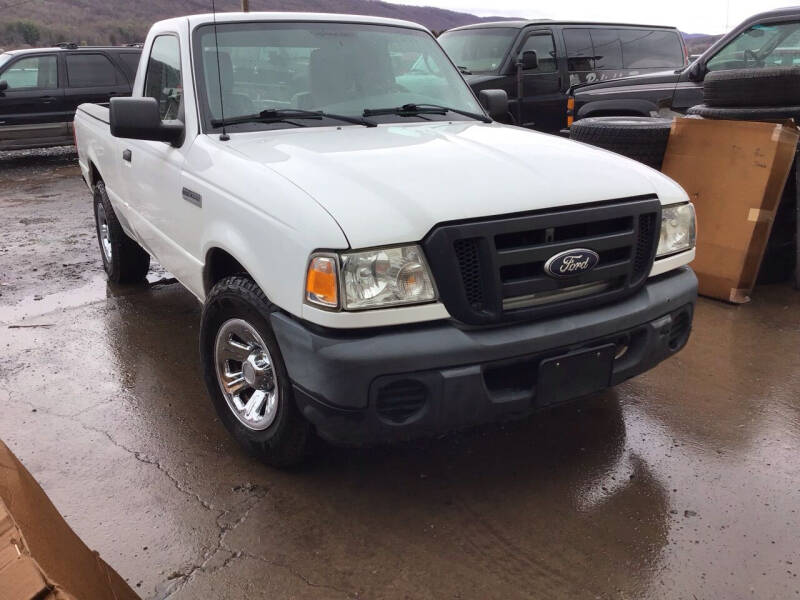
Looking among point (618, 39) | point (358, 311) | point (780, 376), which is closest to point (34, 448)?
point (358, 311)

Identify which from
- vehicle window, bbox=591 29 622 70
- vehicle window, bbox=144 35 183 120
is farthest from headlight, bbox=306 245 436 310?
vehicle window, bbox=591 29 622 70

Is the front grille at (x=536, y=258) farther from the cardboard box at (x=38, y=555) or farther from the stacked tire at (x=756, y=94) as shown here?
the stacked tire at (x=756, y=94)

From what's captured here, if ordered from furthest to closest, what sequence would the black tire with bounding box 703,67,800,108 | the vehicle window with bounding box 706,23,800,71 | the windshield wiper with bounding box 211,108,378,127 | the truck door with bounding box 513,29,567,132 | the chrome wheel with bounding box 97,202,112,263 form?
the truck door with bounding box 513,29,567,132, the vehicle window with bounding box 706,23,800,71, the chrome wheel with bounding box 97,202,112,263, the black tire with bounding box 703,67,800,108, the windshield wiper with bounding box 211,108,378,127

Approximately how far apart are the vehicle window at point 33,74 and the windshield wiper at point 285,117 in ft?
33.6

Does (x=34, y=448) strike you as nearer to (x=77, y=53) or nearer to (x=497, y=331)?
(x=497, y=331)

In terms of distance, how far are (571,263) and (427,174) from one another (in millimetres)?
630

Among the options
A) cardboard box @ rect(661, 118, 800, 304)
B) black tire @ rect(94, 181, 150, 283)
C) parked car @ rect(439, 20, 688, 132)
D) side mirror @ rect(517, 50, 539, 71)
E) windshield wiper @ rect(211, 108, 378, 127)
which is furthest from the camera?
parked car @ rect(439, 20, 688, 132)

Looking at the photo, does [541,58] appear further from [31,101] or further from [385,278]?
[31,101]

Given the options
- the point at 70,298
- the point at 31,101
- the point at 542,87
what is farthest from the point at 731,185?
the point at 31,101

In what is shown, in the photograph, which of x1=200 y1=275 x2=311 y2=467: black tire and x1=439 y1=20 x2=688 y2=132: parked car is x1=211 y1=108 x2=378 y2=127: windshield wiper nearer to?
x1=200 y1=275 x2=311 y2=467: black tire

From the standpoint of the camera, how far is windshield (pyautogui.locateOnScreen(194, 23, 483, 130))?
3504 millimetres

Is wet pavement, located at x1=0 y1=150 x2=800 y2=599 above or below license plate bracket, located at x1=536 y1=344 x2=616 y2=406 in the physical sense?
below

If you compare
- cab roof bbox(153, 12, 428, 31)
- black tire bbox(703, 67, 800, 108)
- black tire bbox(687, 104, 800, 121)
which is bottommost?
black tire bbox(687, 104, 800, 121)

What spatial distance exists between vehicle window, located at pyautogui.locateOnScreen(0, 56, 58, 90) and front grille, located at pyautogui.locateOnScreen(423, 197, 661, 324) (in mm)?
11705
